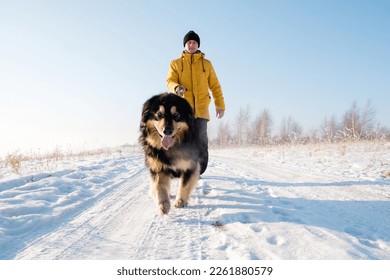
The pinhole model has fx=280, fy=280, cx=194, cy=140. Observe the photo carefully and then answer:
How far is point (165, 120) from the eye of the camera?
3791 mm

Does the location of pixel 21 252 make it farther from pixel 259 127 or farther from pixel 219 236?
pixel 259 127

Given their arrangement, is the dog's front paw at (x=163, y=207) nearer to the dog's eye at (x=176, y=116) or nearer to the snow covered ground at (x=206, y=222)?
the snow covered ground at (x=206, y=222)

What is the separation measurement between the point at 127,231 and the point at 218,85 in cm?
347

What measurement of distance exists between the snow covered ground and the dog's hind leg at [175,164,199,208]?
0.15 m

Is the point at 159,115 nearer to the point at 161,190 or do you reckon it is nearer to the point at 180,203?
the point at 161,190

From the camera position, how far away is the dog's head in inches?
150

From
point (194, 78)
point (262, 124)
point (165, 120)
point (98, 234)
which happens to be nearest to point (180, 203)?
point (165, 120)

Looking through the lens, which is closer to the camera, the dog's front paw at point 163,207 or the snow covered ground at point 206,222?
the snow covered ground at point 206,222

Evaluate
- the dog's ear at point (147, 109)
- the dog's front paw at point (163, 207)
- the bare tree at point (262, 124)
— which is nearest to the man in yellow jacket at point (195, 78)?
the dog's ear at point (147, 109)

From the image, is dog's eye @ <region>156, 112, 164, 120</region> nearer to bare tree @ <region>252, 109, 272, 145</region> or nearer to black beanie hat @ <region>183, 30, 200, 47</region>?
black beanie hat @ <region>183, 30, 200, 47</region>

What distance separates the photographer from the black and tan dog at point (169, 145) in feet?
12.7

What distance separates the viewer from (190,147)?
4.14m
